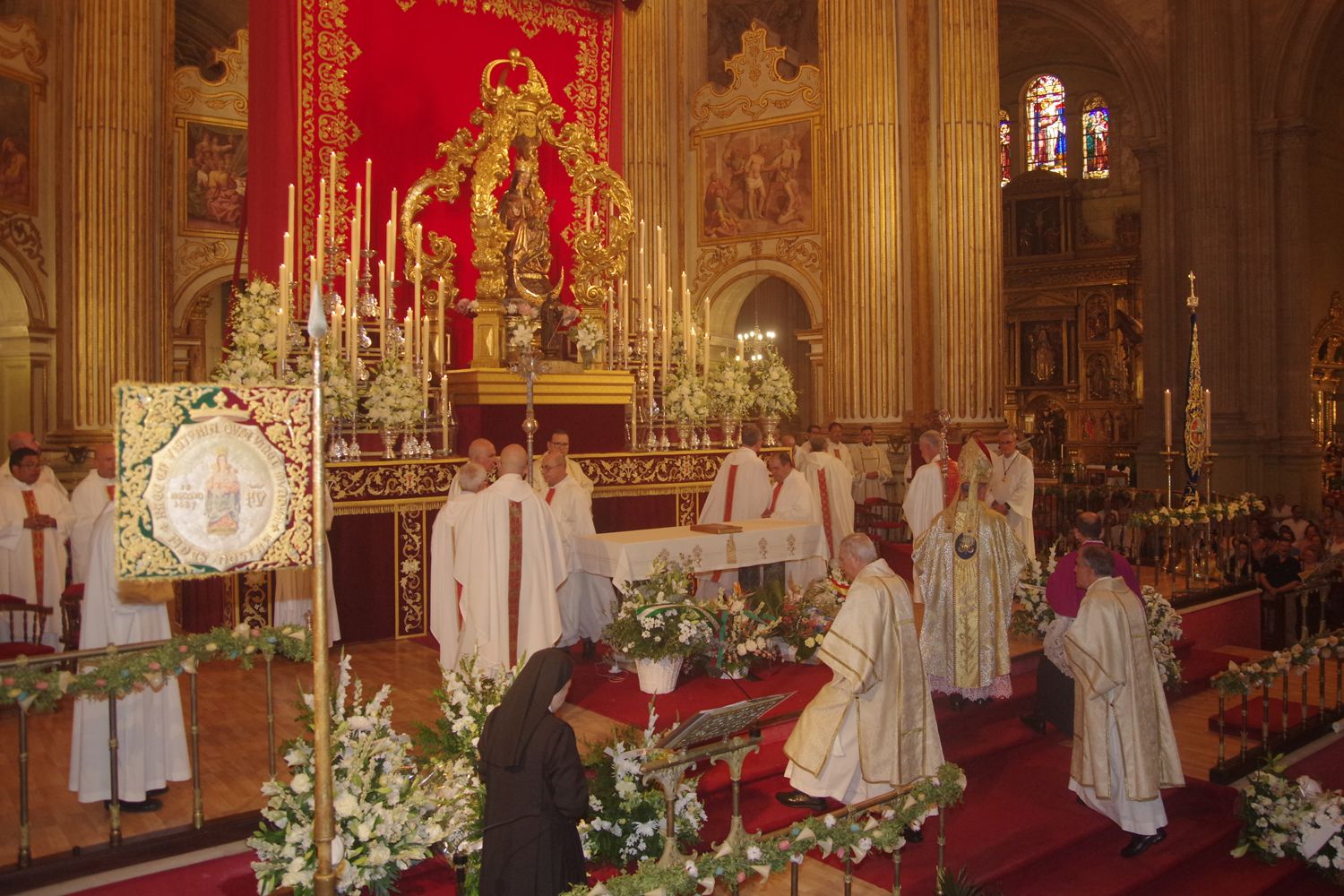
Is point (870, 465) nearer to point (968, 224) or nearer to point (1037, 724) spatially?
point (968, 224)

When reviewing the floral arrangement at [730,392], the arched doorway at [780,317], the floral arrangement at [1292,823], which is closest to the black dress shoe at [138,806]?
the floral arrangement at [1292,823]

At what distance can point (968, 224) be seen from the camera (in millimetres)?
17078

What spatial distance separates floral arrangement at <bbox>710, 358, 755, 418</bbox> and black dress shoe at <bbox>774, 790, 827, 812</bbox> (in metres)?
6.53

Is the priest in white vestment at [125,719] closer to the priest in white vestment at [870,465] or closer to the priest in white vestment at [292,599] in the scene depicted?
the priest in white vestment at [292,599]

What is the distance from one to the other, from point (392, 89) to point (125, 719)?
8.52m

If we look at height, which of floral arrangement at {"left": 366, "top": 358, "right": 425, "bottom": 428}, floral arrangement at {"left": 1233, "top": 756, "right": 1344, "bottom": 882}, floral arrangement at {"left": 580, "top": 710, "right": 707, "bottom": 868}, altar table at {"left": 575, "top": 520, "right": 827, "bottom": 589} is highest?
floral arrangement at {"left": 366, "top": 358, "right": 425, "bottom": 428}

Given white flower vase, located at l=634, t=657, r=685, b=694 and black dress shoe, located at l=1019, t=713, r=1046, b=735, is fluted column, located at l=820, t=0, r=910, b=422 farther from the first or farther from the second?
white flower vase, located at l=634, t=657, r=685, b=694

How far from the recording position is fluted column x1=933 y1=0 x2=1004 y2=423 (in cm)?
1703

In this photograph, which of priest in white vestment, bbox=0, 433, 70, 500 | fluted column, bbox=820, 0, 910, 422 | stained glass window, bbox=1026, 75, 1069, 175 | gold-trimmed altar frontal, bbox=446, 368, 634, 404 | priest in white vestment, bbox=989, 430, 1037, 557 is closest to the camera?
priest in white vestment, bbox=0, 433, 70, 500

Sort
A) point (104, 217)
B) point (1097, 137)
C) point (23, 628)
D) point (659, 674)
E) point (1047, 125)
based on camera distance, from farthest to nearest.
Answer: point (1047, 125) < point (1097, 137) < point (104, 217) < point (23, 628) < point (659, 674)

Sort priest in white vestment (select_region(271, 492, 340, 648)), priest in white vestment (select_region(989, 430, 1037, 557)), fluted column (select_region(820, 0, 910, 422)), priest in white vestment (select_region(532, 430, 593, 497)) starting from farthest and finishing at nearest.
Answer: fluted column (select_region(820, 0, 910, 422))
priest in white vestment (select_region(989, 430, 1037, 557))
priest in white vestment (select_region(532, 430, 593, 497))
priest in white vestment (select_region(271, 492, 340, 648))

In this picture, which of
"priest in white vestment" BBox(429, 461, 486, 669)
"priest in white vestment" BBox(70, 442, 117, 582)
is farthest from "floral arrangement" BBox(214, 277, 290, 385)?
"priest in white vestment" BBox(429, 461, 486, 669)

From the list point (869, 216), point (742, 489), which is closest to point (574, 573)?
point (742, 489)

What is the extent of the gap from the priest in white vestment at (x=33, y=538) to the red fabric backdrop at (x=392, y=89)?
2.95 meters
